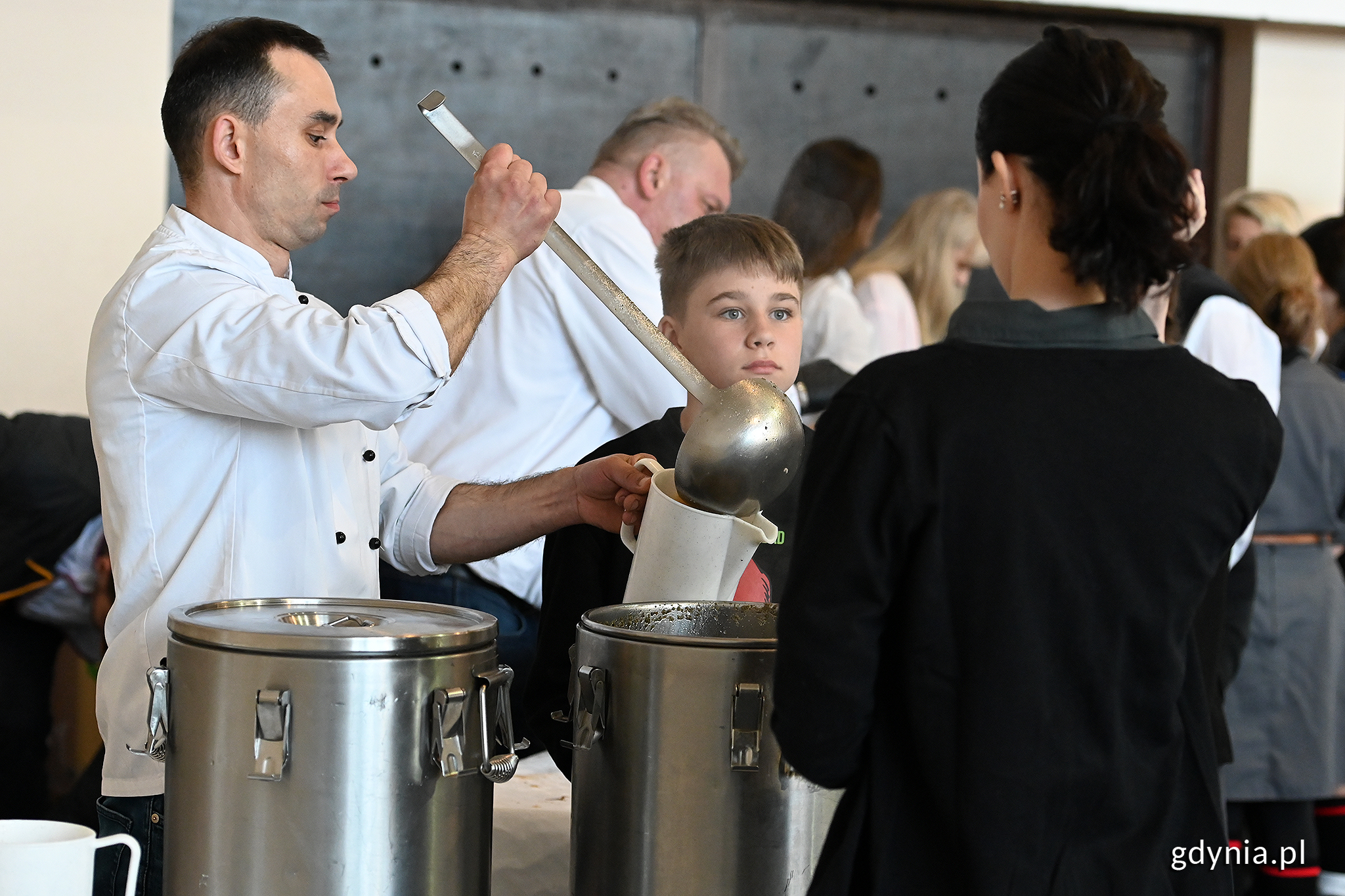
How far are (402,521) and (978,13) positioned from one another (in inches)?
114

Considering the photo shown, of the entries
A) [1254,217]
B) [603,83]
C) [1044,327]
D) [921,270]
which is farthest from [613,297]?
[1254,217]

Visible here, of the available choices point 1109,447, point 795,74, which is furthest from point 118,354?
point 795,74

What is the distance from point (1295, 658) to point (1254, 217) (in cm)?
128

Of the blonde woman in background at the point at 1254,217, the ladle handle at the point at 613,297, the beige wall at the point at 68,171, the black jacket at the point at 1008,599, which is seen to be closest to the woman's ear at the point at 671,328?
the ladle handle at the point at 613,297

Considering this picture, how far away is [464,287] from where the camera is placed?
1.28 m

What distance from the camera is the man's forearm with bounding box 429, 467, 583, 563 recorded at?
154 cm

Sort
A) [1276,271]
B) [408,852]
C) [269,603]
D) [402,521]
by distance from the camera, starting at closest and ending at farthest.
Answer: [408,852]
[269,603]
[402,521]
[1276,271]

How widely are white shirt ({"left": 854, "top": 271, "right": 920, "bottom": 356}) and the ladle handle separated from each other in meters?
1.85

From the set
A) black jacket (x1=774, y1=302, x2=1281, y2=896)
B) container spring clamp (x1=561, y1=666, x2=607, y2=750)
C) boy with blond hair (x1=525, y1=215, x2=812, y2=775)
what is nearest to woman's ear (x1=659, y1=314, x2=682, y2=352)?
boy with blond hair (x1=525, y1=215, x2=812, y2=775)

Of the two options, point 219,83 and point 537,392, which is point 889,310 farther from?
point 219,83

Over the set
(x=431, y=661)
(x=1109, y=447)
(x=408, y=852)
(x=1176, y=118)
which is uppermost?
(x=1176, y=118)

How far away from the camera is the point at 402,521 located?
161 cm

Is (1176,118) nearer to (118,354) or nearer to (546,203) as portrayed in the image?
(546,203)

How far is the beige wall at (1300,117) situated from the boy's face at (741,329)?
280 cm
